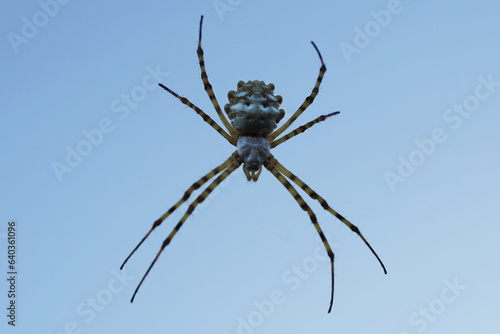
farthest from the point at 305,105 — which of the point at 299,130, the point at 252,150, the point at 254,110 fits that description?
the point at 252,150

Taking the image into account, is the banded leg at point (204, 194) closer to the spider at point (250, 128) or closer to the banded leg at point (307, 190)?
the spider at point (250, 128)

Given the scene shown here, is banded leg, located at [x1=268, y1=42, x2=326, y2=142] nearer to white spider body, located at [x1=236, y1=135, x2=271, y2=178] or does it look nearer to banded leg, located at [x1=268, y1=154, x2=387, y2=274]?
white spider body, located at [x1=236, y1=135, x2=271, y2=178]

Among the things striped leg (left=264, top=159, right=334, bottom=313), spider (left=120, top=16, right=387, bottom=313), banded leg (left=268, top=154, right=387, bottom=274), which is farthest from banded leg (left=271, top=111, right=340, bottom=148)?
striped leg (left=264, top=159, right=334, bottom=313)

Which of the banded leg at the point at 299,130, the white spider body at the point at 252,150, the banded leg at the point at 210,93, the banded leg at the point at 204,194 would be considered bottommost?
the banded leg at the point at 204,194

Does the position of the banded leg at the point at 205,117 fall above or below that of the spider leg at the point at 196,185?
above

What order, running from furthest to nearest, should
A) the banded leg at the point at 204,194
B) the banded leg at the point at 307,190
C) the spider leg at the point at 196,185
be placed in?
1. the banded leg at the point at 307,190
2. the banded leg at the point at 204,194
3. the spider leg at the point at 196,185

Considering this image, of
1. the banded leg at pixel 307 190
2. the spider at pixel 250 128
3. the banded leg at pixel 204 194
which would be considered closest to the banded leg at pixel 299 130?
the spider at pixel 250 128

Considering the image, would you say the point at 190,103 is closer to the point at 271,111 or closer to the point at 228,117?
the point at 228,117

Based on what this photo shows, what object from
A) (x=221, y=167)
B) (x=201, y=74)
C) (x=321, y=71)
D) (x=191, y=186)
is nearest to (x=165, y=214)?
(x=191, y=186)
